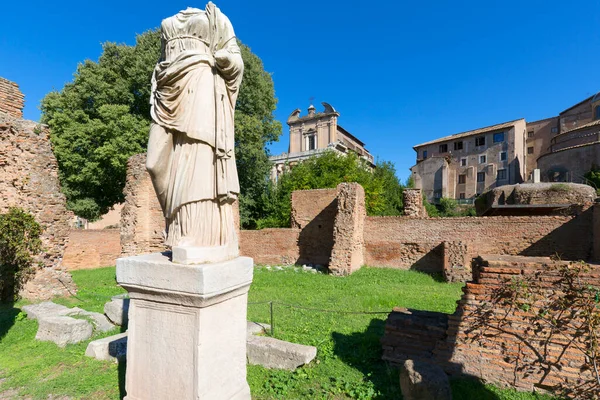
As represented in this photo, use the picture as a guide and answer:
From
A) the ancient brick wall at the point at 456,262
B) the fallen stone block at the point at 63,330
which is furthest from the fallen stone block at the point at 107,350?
the ancient brick wall at the point at 456,262

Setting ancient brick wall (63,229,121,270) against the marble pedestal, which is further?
ancient brick wall (63,229,121,270)

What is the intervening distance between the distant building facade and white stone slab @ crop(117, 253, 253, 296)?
37.1 metres

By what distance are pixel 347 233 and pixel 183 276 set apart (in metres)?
10.3

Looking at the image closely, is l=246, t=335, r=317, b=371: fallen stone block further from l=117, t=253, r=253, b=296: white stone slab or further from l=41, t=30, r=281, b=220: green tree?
l=41, t=30, r=281, b=220: green tree

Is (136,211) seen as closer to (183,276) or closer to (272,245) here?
(272,245)

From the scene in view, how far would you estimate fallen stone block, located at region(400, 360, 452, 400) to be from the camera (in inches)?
104

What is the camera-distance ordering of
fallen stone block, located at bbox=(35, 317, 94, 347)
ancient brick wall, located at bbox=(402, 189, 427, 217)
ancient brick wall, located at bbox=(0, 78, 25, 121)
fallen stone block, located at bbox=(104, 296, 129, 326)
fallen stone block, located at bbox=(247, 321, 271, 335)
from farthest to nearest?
ancient brick wall, located at bbox=(402, 189, 427, 217) < ancient brick wall, located at bbox=(0, 78, 25, 121) < fallen stone block, located at bbox=(104, 296, 129, 326) < fallen stone block, located at bbox=(247, 321, 271, 335) < fallen stone block, located at bbox=(35, 317, 94, 347)

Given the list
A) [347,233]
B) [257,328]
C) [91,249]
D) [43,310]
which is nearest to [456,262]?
[347,233]

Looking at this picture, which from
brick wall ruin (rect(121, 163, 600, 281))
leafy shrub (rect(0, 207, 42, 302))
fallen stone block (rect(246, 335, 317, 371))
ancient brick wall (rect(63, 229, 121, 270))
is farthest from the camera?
ancient brick wall (rect(63, 229, 121, 270))

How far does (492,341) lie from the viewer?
12.0ft

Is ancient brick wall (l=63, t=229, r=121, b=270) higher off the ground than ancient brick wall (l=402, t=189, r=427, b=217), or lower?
lower

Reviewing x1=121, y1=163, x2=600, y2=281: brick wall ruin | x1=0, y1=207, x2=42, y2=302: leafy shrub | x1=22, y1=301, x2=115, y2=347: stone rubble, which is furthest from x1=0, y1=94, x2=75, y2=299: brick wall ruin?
x1=121, y1=163, x2=600, y2=281: brick wall ruin

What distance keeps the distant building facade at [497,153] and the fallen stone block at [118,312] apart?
3713cm

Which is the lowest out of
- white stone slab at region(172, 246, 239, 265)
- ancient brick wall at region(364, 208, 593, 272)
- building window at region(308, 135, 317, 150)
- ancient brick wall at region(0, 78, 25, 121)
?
ancient brick wall at region(364, 208, 593, 272)
